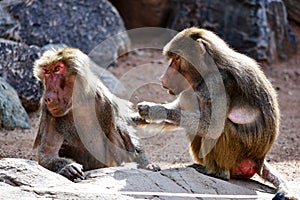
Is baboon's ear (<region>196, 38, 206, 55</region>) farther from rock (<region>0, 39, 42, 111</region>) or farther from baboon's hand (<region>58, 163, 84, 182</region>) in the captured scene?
rock (<region>0, 39, 42, 111</region>)

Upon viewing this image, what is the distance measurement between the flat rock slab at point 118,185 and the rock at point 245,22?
632cm

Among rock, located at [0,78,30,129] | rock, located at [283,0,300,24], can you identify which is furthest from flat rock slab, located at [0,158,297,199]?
rock, located at [283,0,300,24]

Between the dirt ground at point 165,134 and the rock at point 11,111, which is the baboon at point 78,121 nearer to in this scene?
the dirt ground at point 165,134

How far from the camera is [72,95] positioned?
205 inches

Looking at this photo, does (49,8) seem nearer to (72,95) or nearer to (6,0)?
(6,0)

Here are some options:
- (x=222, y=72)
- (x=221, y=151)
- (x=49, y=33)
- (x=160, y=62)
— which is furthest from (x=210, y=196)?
(x=160, y=62)

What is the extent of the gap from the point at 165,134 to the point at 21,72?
6.70 ft

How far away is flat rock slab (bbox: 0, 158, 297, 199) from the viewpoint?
4.23 metres

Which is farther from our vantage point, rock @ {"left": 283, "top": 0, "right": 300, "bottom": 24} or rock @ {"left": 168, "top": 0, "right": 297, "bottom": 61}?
rock @ {"left": 283, "top": 0, "right": 300, "bottom": 24}

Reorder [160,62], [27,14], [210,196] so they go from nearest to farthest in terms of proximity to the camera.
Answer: [210,196], [27,14], [160,62]

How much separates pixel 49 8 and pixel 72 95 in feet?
16.4

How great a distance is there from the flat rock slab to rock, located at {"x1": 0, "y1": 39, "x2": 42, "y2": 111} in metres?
3.48

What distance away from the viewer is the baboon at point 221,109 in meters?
5.29

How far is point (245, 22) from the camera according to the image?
11.3 meters
